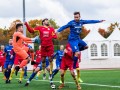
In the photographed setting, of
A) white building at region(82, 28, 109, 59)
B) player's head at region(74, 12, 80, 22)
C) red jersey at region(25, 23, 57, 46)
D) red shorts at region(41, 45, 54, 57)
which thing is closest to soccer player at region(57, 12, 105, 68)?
player's head at region(74, 12, 80, 22)

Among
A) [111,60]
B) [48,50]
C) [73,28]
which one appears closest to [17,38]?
[48,50]

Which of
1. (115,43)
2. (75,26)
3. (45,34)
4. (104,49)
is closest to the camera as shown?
(75,26)

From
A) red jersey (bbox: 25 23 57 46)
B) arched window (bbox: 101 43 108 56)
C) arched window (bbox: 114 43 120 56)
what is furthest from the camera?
arched window (bbox: 101 43 108 56)

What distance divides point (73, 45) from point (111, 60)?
32.1 m

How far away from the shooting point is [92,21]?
1378cm

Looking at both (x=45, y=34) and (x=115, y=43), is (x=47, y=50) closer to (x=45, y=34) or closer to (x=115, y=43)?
(x=45, y=34)

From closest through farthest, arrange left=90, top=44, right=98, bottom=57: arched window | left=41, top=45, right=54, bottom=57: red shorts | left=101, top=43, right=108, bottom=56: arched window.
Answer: left=41, top=45, right=54, bottom=57: red shorts < left=90, top=44, right=98, bottom=57: arched window < left=101, top=43, right=108, bottom=56: arched window

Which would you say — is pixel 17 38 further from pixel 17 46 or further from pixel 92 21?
pixel 92 21

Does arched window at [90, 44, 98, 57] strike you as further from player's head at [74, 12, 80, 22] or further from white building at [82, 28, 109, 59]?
player's head at [74, 12, 80, 22]

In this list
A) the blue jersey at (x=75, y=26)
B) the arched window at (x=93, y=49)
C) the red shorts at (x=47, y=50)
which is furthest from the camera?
the arched window at (x=93, y=49)

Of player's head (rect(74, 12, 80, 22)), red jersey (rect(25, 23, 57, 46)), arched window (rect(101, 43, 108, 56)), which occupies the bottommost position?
arched window (rect(101, 43, 108, 56))

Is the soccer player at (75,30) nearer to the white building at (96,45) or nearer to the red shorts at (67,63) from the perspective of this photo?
the red shorts at (67,63)

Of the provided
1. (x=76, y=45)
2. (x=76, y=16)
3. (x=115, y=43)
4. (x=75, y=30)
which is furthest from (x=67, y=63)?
(x=115, y=43)

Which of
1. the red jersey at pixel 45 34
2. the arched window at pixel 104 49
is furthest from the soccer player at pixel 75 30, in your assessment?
the arched window at pixel 104 49
